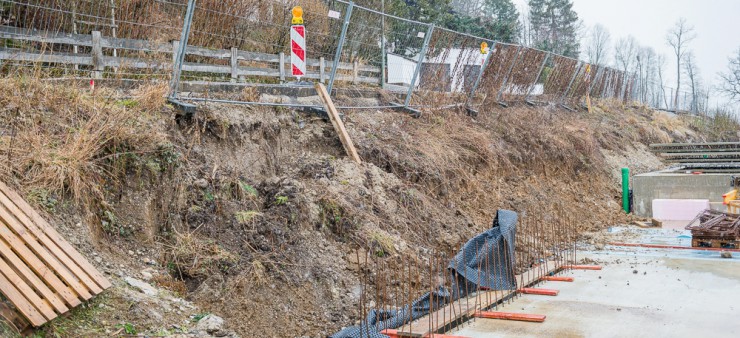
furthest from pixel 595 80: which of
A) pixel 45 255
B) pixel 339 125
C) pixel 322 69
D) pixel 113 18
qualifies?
pixel 45 255

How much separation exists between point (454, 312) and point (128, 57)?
5114mm

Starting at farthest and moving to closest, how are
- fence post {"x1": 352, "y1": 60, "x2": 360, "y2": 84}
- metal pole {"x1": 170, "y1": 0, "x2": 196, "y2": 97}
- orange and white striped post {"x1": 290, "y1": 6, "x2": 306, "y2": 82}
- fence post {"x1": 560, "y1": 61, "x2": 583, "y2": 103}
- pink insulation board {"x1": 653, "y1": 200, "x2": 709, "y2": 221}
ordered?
fence post {"x1": 560, "y1": 61, "x2": 583, "y2": 103}
pink insulation board {"x1": 653, "y1": 200, "x2": 709, "y2": 221}
fence post {"x1": 352, "y1": 60, "x2": 360, "y2": 84}
orange and white striped post {"x1": 290, "y1": 6, "x2": 306, "y2": 82}
metal pole {"x1": 170, "y1": 0, "x2": 196, "y2": 97}

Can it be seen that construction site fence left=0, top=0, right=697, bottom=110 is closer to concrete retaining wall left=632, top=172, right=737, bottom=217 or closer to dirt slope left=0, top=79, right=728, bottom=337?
dirt slope left=0, top=79, right=728, bottom=337

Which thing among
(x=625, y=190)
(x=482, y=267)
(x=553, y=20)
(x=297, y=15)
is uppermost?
(x=553, y=20)

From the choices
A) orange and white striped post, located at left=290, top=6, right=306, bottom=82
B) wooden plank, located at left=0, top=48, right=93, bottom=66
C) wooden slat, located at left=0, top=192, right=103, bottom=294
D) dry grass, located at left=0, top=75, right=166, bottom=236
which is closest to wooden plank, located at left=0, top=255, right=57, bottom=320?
wooden slat, located at left=0, top=192, right=103, bottom=294

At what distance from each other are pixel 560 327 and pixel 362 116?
20.3 ft

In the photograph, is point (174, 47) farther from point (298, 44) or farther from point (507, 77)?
point (507, 77)

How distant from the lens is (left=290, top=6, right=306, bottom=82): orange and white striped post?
10070mm

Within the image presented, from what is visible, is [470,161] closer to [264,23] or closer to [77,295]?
[264,23]

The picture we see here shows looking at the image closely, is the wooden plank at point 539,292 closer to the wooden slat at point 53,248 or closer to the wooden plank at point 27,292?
the wooden slat at point 53,248

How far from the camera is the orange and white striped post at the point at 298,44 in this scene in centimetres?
1007

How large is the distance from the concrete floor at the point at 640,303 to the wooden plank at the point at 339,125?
329 centimetres

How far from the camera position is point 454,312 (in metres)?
6.56

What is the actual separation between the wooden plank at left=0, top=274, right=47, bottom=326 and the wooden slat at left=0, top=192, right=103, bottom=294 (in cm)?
52
